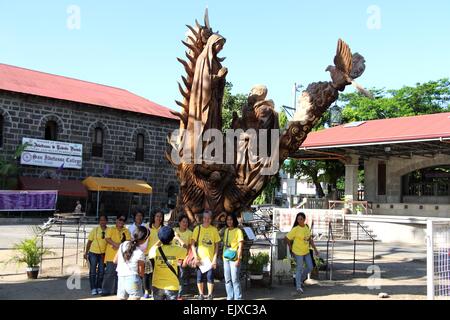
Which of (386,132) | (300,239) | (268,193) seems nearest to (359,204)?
(386,132)

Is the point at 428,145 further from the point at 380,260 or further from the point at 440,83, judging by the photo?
the point at 440,83

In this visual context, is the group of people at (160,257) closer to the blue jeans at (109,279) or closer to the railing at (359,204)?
the blue jeans at (109,279)

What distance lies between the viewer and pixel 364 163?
25.9 meters

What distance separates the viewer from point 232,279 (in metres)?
7.67

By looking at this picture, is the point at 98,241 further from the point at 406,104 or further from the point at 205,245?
the point at 406,104

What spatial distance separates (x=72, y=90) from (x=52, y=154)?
16.6 feet

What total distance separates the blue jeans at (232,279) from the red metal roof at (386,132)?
1322 centimetres

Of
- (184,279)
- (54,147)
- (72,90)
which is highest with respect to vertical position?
(72,90)

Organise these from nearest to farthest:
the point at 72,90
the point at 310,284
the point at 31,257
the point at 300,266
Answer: the point at 300,266
the point at 31,257
the point at 310,284
the point at 72,90

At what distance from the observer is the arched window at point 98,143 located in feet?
103

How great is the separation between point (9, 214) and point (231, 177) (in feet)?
62.0

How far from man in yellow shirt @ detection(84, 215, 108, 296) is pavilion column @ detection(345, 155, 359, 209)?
1763 cm

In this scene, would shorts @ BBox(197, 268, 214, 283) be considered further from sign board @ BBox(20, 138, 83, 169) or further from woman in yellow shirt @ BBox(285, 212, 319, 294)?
sign board @ BBox(20, 138, 83, 169)

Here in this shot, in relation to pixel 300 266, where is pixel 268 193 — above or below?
above
